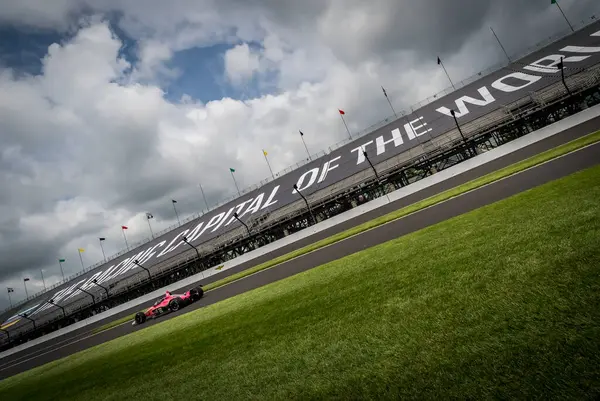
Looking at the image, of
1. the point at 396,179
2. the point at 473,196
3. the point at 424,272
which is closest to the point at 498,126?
the point at 396,179

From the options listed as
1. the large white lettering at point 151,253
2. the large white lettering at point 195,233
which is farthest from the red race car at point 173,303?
the large white lettering at point 151,253

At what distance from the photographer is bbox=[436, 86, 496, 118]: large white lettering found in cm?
2842

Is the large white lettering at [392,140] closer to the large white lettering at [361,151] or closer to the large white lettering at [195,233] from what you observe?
the large white lettering at [361,151]

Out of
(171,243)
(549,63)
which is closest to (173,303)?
(171,243)

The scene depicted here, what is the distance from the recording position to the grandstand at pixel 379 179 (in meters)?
22.9

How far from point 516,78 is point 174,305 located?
37.4 metres

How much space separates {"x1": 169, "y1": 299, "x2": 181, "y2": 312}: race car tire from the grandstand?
47.1ft

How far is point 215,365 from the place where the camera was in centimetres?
471

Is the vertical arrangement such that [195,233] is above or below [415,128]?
below

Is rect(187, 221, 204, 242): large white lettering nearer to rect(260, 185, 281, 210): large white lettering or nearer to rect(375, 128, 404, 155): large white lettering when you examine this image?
rect(260, 185, 281, 210): large white lettering

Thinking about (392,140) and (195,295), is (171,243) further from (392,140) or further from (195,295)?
(392,140)

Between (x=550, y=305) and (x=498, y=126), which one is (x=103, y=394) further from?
(x=498, y=126)

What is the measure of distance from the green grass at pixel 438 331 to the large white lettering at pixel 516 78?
87.6ft

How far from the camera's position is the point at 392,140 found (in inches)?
1272
